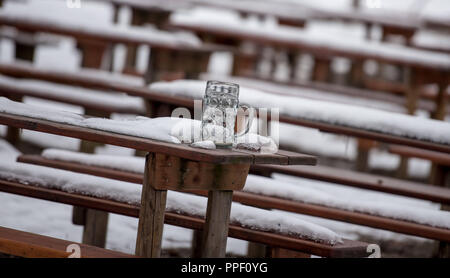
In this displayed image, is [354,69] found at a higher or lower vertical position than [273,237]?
higher

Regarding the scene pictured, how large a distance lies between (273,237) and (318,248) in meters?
0.19

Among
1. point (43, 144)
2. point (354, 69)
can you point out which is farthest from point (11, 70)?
point (354, 69)

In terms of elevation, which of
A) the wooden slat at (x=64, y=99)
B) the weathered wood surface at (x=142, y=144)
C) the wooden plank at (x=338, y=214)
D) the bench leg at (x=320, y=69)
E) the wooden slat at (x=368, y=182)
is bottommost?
the wooden plank at (x=338, y=214)

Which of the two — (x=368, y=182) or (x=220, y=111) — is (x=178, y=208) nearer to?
(x=220, y=111)

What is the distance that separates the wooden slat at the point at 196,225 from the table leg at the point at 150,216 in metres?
0.31

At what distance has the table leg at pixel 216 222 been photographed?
103 inches

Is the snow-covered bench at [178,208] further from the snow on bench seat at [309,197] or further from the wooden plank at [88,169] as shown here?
the snow on bench seat at [309,197]

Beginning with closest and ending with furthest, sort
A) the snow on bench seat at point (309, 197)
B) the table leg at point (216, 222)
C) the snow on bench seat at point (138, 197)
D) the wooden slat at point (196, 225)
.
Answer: the table leg at point (216, 222) < the wooden slat at point (196, 225) < the snow on bench seat at point (138, 197) < the snow on bench seat at point (309, 197)

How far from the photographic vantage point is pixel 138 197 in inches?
123

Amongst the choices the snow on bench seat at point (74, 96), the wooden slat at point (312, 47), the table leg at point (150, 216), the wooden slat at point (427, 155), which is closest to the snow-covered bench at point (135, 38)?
the snow on bench seat at point (74, 96)

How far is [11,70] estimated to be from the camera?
18.8 feet

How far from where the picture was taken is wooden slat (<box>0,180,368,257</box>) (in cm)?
278

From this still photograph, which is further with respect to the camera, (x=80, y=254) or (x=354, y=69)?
(x=354, y=69)
